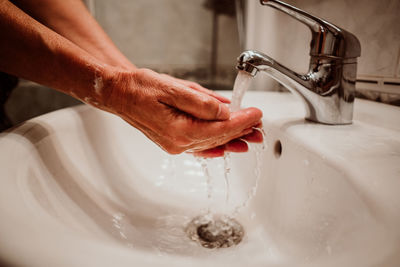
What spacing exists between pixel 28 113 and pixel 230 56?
708 mm

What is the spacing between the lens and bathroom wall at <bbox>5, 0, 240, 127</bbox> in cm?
83

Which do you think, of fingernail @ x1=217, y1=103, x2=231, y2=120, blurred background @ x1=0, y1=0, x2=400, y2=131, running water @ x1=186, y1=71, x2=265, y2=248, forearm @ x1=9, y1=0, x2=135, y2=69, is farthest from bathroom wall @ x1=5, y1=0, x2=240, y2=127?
fingernail @ x1=217, y1=103, x2=231, y2=120

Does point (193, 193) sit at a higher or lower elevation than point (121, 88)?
lower

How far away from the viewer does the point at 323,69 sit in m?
0.40

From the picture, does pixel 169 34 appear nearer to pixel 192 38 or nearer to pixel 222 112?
pixel 192 38

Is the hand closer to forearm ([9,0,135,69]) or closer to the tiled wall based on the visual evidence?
forearm ([9,0,135,69])

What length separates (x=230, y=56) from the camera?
961 millimetres

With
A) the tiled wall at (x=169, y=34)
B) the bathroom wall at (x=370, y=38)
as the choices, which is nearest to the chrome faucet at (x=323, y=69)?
the bathroom wall at (x=370, y=38)

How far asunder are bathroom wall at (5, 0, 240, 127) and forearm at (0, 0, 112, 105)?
1.78ft

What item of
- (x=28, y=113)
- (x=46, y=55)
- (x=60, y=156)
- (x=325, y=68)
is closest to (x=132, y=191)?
(x=60, y=156)

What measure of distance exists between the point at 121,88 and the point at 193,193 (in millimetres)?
281

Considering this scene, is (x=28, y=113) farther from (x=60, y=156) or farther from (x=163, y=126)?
(x=163, y=126)

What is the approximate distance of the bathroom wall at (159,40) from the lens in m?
0.83

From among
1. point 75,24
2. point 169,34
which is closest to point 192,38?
point 169,34
